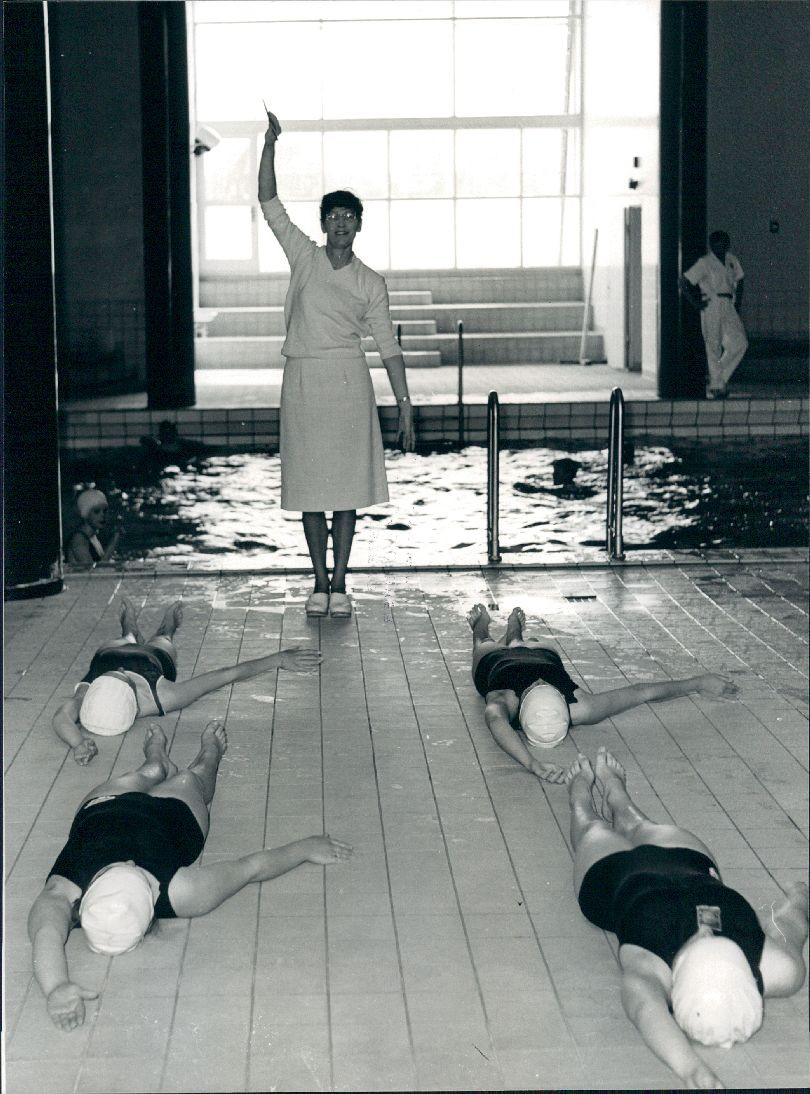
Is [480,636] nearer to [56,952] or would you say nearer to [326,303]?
[326,303]

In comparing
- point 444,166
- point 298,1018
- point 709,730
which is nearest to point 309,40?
point 444,166

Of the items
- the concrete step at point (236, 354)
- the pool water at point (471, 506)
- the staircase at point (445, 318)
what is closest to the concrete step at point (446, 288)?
the staircase at point (445, 318)

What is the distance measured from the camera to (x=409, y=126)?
60.3ft

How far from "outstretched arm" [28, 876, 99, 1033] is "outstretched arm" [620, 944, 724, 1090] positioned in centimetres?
94

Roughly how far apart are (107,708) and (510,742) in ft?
→ 3.72

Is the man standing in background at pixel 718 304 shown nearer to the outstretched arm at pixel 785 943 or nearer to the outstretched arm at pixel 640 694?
the outstretched arm at pixel 640 694

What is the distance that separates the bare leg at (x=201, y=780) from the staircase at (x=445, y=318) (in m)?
11.8

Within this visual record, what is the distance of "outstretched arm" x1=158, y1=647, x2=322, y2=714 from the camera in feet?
14.1

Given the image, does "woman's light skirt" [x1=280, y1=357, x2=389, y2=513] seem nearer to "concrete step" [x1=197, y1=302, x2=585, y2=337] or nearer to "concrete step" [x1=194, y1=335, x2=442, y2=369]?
"concrete step" [x1=194, y1=335, x2=442, y2=369]

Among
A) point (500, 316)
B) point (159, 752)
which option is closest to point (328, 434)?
point (159, 752)

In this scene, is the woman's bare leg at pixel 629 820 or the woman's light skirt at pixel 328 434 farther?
the woman's light skirt at pixel 328 434

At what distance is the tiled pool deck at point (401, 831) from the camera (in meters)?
2.42

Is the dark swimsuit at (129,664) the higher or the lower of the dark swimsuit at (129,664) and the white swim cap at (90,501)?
the lower

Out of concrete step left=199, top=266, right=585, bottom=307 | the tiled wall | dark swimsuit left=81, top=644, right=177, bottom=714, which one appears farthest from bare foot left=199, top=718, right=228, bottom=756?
concrete step left=199, top=266, right=585, bottom=307
